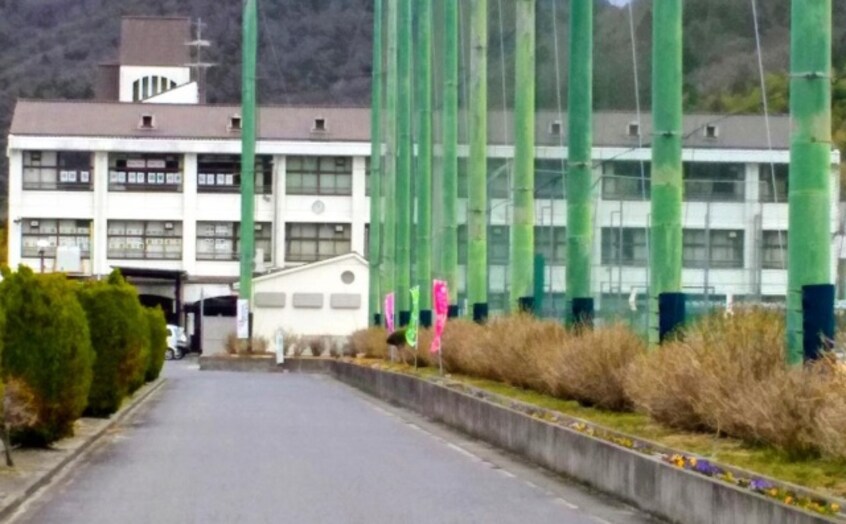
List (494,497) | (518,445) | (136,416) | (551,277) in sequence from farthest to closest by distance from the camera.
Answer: (551,277) < (136,416) < (518,445) < (494,497)

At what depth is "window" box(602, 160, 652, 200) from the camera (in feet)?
98.4

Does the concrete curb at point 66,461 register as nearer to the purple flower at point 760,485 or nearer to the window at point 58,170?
the purple flower at point 760,485

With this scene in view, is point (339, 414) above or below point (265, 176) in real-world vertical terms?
below

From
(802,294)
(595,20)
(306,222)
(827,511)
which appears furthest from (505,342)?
(306,222)

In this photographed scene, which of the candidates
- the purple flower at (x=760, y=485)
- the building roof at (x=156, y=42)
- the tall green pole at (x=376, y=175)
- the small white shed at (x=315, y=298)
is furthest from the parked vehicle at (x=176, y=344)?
the purple flower at (x=760, y=485)

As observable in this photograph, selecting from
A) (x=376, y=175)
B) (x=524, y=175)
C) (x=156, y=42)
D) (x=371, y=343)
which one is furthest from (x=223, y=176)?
(x=524, y=175)

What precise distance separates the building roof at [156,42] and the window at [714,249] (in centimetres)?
8865

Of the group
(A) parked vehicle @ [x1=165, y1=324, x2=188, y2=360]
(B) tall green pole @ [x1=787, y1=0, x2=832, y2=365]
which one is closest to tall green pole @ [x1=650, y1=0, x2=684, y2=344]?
(B) tall green pole @ [x1=787, y1=0, x2=832, y2=365]

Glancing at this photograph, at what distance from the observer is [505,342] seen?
30.5 metres

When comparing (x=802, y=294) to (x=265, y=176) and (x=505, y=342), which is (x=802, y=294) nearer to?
(x=505, y=342)

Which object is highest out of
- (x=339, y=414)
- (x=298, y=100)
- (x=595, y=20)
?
(x=298, y=100)

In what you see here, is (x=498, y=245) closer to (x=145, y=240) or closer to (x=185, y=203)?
(x=185, y=203)

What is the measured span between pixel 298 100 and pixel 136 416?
10900 centimetres

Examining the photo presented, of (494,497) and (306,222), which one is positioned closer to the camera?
(494,497)
